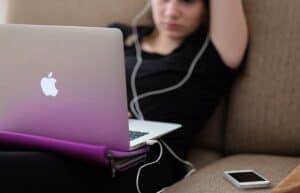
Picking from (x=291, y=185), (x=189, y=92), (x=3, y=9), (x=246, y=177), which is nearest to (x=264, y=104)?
(x=189, y=92)

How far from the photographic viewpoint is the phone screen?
135 centimetres

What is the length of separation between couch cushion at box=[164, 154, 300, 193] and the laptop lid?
226 millimetres

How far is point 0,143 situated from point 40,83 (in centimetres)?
18

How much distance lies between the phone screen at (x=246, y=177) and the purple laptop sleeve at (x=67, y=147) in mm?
274

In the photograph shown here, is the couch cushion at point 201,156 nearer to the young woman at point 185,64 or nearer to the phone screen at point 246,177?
the young woman at point 185,64

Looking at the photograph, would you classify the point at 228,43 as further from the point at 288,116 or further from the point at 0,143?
the point at 0,143

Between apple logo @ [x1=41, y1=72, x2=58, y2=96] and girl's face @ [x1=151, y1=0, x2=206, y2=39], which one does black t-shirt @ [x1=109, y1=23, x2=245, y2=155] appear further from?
apple logo @ [x1=41, y1=72, x2=58, y2=96]

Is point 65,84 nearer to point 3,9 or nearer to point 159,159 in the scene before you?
point 159,159

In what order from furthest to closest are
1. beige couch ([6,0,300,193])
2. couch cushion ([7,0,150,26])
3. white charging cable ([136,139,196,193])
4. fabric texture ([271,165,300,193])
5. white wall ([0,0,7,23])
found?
white wall ([0,0,7,23]) < couch cushion ([7,0,150,26]) < beige couch ([6,0,300,193]) < white charging cable ([136,139,196,193]) < fabric texture ([271,165,300,193])

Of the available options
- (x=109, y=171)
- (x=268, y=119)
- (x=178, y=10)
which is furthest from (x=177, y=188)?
(x=178, y=10)

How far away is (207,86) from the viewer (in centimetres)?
174

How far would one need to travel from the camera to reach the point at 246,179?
1.36m

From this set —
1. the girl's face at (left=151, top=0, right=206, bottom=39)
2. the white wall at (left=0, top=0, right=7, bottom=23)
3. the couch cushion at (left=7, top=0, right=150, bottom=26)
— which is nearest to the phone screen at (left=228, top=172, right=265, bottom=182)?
the girl's face at (left=151, top=0, right=206, bottom=39)

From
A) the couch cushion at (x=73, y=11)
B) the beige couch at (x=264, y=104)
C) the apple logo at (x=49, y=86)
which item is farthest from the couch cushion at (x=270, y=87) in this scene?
the apple logo at (x=49, y=86)
